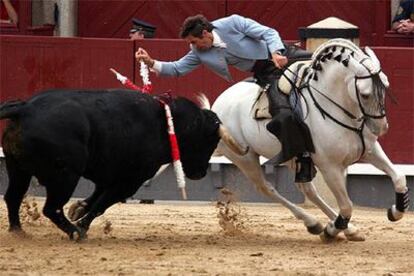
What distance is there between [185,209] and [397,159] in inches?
83.3

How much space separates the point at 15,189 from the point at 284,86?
1.90m

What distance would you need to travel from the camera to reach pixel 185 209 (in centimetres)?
1448

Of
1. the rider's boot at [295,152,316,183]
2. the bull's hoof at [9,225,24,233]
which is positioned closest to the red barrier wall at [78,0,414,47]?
the rider's boot at [295,152,316,183]

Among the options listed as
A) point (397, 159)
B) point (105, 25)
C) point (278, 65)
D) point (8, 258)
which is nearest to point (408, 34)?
point (397, 159)

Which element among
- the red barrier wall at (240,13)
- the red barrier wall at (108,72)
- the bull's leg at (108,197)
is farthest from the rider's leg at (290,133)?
the red barrier wall at (240,13)

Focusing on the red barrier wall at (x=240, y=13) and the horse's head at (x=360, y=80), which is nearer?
the horse's head at (x=360, y=80)

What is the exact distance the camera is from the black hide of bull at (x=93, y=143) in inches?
412

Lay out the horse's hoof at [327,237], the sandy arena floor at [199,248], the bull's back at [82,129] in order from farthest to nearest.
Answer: the horse's hoof at [327,237], the bull's back at [82,129], the sandy arena floor at [199,248]

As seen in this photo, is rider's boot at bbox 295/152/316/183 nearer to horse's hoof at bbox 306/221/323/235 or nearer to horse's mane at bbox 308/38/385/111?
horse's hoof at bbox 306/221/323/235

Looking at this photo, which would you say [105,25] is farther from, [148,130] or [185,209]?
[148,130]

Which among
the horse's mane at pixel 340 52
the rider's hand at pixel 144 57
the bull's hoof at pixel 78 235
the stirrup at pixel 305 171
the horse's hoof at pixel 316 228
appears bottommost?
the horse's hoof at pixel 316 228

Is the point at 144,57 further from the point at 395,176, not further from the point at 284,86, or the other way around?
the point at 395,176

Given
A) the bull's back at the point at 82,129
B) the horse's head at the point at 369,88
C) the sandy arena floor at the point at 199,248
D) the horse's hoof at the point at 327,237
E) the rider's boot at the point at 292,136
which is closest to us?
the sandy arena floor at the point at 199,248

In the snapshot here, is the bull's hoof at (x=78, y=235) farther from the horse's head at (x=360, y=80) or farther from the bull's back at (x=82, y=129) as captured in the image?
the horse's head at (x=360, y=80)
